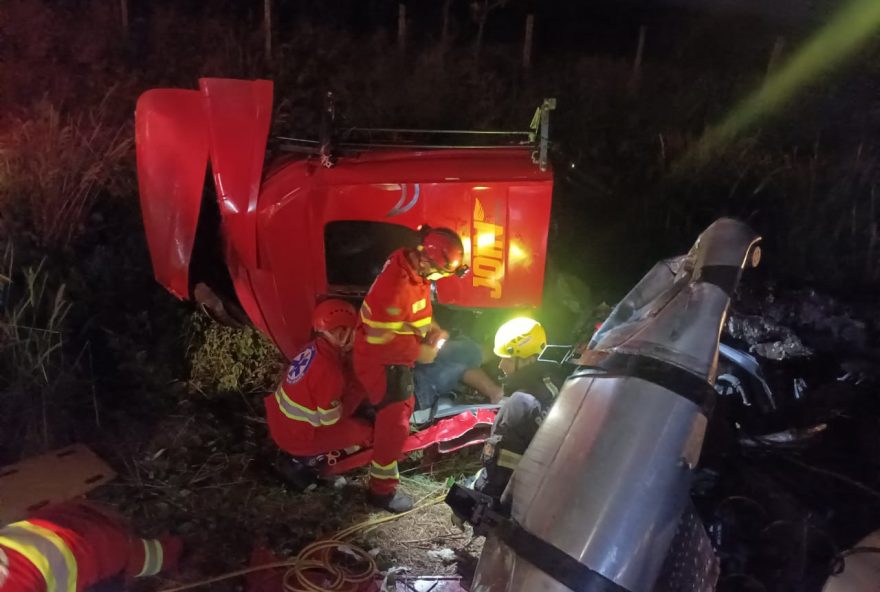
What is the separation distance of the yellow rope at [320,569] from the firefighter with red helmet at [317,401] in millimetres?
485

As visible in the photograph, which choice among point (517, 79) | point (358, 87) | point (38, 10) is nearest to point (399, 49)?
point (358, 87)

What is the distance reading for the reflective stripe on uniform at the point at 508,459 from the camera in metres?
3.03

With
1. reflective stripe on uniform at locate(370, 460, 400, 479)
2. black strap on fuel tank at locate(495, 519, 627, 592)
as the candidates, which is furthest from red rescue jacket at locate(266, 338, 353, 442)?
black strap on fuel tank at locate(495, 519, 627, 592)

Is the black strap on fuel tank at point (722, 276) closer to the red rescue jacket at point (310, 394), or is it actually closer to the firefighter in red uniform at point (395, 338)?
the firefighter in red uniform at point (395, 338)

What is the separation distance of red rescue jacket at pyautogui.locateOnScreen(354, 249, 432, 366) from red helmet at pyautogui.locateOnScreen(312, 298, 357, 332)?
0.07m

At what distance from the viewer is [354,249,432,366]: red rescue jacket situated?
3.53 meters

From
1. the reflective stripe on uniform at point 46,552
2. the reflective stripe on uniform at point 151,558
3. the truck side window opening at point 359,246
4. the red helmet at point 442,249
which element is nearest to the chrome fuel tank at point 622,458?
the red helmet at point 442,249

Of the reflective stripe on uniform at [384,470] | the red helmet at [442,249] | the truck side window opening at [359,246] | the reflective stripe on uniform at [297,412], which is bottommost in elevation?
the reflective stripe on uniform at [384,470]

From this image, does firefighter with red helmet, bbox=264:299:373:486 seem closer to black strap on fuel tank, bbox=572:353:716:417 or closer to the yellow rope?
the yellow rope

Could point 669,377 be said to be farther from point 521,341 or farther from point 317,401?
point 317,401

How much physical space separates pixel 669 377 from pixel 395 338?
1.63 m

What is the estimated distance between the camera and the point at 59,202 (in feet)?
16.0

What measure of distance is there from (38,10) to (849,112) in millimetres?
9285

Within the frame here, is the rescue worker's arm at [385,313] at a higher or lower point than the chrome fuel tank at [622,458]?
lower
